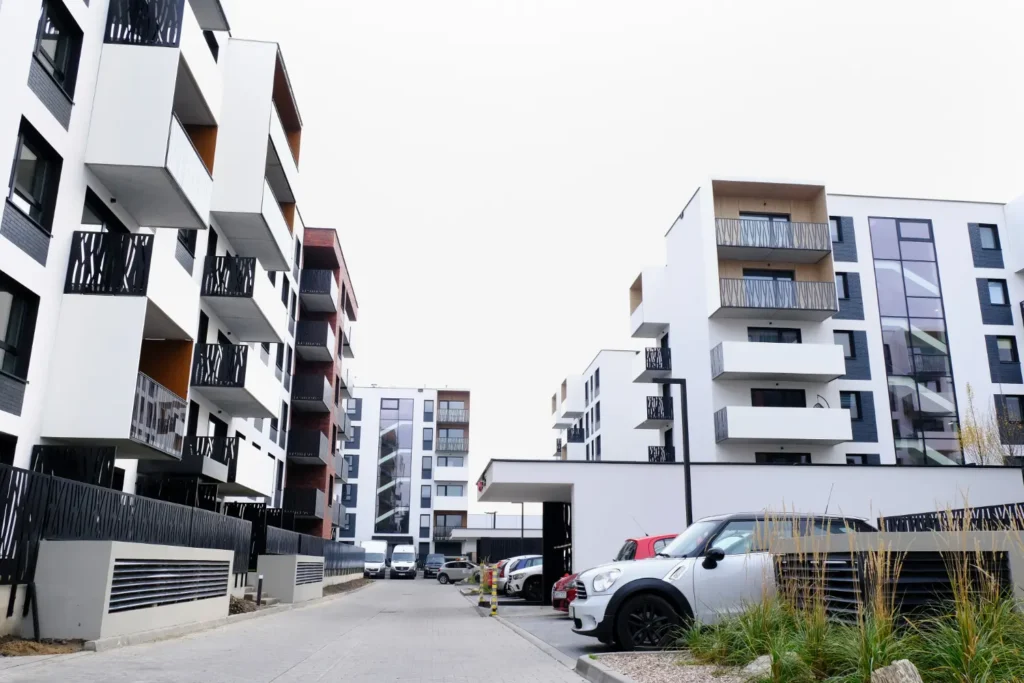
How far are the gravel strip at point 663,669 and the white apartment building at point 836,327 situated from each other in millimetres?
23795

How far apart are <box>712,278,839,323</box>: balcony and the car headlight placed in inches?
956

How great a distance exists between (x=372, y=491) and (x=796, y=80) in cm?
7726

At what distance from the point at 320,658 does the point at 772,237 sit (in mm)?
27927

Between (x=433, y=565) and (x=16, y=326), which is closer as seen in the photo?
(x=16, y=326)

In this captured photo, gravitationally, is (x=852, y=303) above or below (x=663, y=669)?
above

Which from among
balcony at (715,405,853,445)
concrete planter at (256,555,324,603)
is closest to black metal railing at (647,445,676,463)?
balcony at (715,405,853,445)

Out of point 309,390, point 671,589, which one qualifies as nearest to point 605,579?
point 671,589

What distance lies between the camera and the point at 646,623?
11.0 m

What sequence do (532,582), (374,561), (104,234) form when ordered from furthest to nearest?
(374,561) < (532,582) < (104,234)

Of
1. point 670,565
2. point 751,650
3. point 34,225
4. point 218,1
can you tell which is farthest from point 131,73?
point 751,650

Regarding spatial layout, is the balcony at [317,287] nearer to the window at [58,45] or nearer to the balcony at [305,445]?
the balcony at [305,445]

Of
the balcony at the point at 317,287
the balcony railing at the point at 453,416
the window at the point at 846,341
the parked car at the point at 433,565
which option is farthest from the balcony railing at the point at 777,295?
the balcony railing at the point at 453,416

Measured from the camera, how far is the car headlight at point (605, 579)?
1102 cm

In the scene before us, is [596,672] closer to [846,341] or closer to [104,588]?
[104,588]
